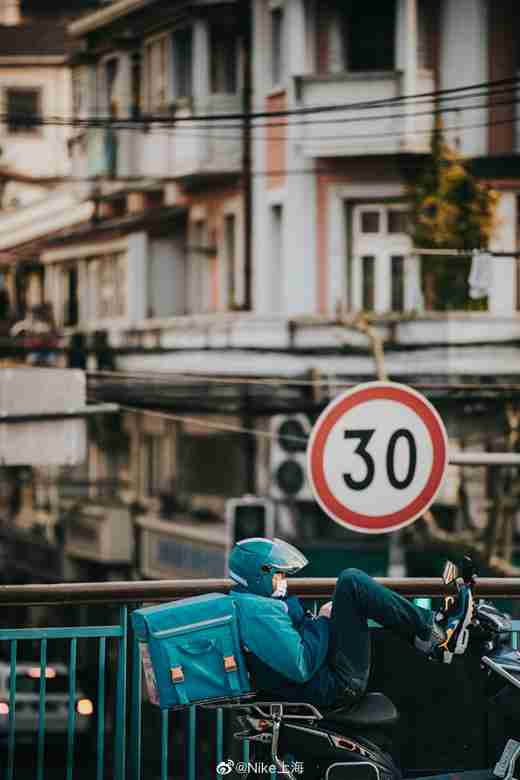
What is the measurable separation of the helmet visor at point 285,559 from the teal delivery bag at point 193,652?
23 centimetres

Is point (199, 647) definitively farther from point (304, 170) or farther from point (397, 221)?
point (304, 170)

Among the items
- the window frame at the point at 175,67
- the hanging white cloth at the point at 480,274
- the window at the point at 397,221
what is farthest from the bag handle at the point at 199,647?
the window frame at the point at 175,67

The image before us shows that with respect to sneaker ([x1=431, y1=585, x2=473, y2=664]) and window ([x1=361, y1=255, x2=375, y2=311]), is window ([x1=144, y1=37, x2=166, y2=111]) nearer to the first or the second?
window ([x1=361, y1=255, x2=375, y2=311])

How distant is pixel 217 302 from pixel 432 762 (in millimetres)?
14201

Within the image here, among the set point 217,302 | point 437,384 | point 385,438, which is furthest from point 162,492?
point 385,438

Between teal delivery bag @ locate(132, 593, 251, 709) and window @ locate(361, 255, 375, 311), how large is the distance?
13.7 m

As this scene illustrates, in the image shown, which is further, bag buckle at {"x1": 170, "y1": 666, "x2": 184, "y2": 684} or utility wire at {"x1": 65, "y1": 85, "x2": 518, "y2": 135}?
utility wire at {"x1": 65, "y1": 85, "x2": 518, "y2": 135}

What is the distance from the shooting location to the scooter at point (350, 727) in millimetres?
5969

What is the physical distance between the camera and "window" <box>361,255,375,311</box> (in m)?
19.4

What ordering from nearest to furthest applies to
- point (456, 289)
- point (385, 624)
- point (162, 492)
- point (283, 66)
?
point (385, 624)
point (456, 289)
point (283, 66)
point (162, 492)

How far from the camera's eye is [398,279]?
19.2 metres

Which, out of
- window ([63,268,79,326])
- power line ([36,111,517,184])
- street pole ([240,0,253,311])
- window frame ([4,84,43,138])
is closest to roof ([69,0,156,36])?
street pole ([240,0,253,311])

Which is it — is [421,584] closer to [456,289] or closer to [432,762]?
[432,762]

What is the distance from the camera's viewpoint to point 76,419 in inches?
678
